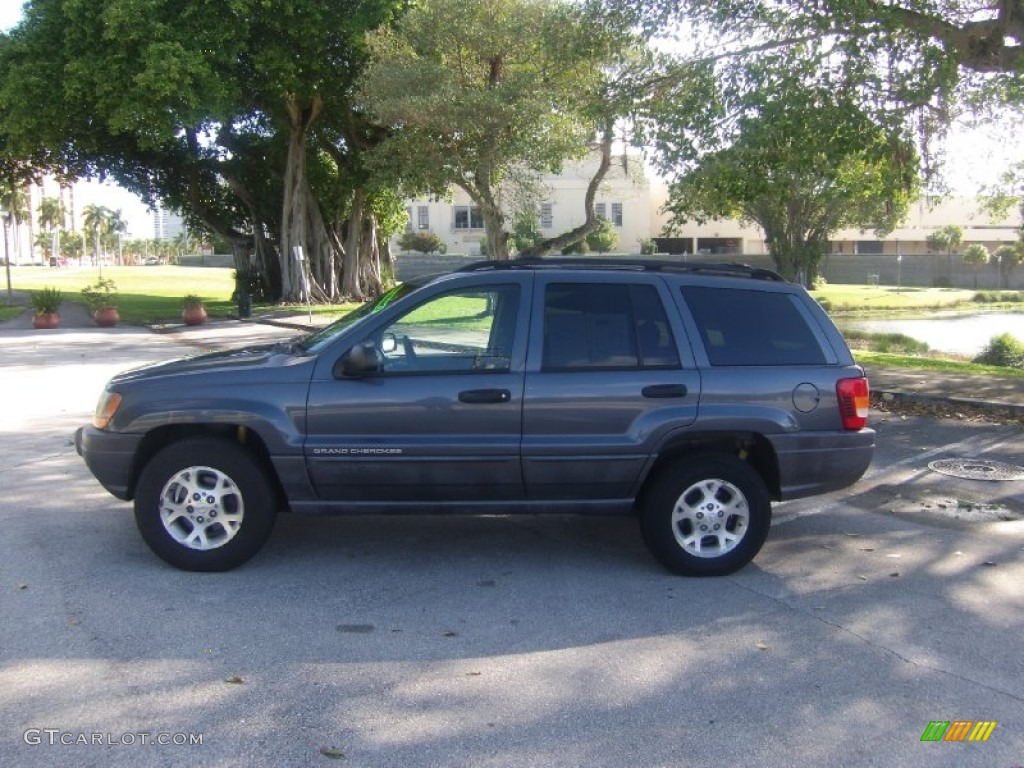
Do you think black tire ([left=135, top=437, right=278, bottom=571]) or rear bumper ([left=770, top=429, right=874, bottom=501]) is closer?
black tire ([left=135, top=437, right=278, bottom=571])

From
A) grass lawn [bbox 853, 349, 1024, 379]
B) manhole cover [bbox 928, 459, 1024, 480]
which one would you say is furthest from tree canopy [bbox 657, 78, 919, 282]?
manhole cover [bbox 928, 459, 1024, 480]

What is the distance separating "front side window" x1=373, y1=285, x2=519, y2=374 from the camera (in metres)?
5.43

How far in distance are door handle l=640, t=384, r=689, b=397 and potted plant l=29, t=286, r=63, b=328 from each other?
26.2 meters

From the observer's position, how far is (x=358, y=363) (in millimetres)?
5199

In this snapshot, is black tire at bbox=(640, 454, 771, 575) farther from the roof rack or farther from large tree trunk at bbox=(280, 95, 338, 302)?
large tree trunk at bbox=(280, 95, 338, 302)

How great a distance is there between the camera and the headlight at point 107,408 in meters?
5.44

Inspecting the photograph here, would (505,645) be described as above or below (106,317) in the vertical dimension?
below

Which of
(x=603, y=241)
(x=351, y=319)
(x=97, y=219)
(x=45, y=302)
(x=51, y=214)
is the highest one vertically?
(x=51, y=214)

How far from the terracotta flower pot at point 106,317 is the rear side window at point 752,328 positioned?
26.3m

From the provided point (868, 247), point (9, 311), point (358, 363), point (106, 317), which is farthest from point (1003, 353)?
point (868, 247)

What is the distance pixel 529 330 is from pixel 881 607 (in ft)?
8.42

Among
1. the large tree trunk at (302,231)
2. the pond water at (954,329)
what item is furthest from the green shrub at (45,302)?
the pond water at (954,329)

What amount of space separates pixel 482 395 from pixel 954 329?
2982cm

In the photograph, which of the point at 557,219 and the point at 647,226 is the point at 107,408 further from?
the point at 647,226
